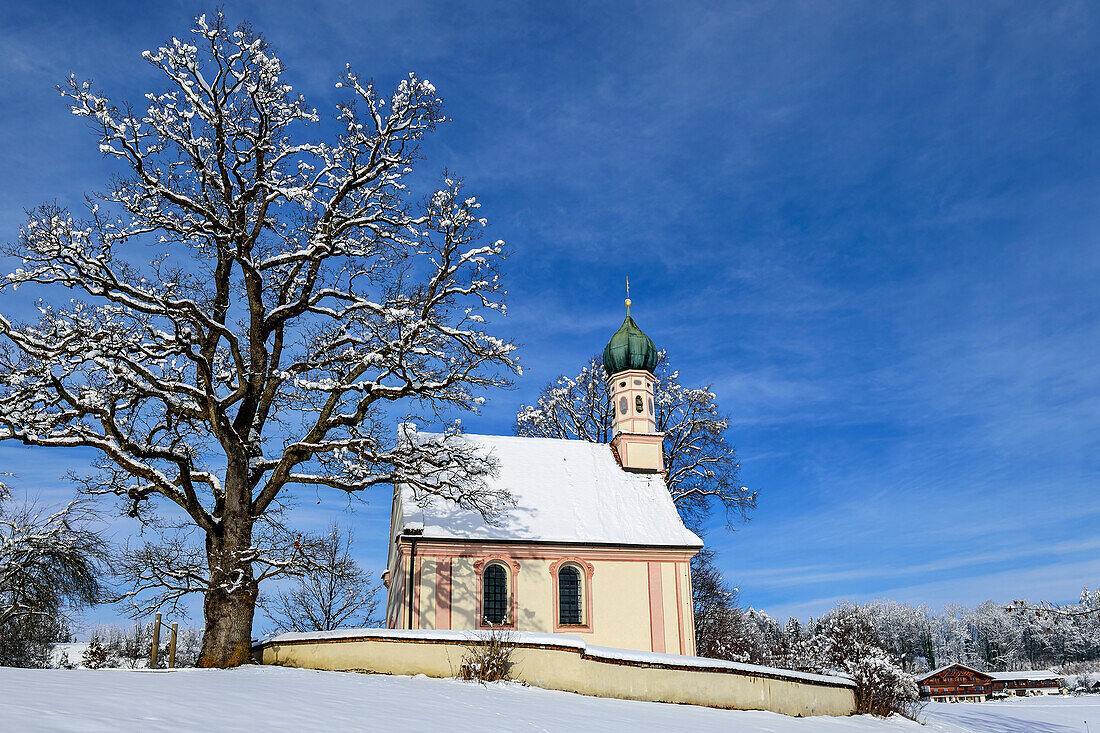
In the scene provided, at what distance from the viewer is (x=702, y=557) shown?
38.0 m

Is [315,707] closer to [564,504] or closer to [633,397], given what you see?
[564,504]

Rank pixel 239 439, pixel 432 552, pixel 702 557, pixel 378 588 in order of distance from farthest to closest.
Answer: pixel 702 557
pixel 378 588
pixel 432 552
pixel 239 439

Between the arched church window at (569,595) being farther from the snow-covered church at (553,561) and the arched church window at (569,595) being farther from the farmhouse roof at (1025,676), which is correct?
the farmhouse roof at (1025,676)

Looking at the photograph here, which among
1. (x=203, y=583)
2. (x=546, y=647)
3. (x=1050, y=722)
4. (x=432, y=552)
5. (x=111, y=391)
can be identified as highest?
(x=111, y=391)

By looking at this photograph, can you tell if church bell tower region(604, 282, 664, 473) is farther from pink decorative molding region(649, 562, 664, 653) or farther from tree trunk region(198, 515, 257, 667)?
tree trunk region(198, 515, 257, 667)

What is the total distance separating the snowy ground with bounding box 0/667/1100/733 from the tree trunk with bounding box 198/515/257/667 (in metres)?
1.21

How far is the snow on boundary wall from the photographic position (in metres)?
16.0

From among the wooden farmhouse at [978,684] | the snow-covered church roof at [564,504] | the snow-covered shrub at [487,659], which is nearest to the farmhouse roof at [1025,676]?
the wooden farmhouse at [978,684]

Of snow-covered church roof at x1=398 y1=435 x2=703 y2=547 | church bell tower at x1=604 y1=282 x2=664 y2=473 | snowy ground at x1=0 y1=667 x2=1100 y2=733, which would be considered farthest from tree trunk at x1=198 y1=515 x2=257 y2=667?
church bell tower at x1=604 y1=282 x2=664 y2=473

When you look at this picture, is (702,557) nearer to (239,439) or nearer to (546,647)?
(546,647)

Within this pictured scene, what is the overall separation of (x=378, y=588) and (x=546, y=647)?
666 inches

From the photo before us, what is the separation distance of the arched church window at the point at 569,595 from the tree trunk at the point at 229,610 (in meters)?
11.8

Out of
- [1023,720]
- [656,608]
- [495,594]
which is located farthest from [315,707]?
[1023,720]

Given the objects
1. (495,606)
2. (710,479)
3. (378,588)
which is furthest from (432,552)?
(710,479)
